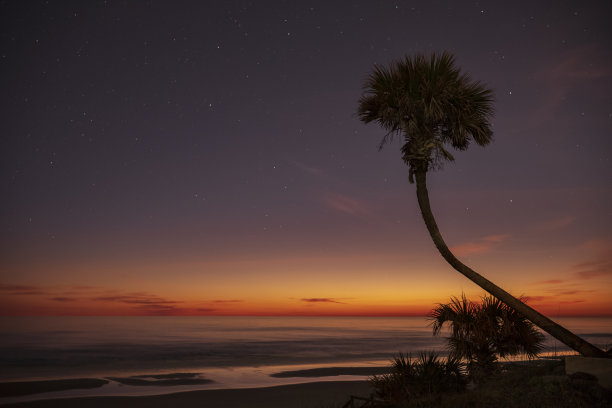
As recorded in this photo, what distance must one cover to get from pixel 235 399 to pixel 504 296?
11.8m

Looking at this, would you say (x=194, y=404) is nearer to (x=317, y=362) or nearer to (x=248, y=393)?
(x=248, y=393)

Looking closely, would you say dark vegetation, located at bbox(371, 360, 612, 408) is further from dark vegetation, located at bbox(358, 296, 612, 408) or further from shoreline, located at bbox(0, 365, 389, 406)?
shoreline, located at bbox(0, 365, 389, 406)

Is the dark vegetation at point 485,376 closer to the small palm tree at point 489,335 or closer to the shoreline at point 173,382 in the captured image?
the small palm tree at point 489,335

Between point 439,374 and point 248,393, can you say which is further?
point 248,393

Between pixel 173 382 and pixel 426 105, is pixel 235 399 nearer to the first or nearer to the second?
pixel 173 382

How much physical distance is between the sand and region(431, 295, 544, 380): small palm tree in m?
5.68

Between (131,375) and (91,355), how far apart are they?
15.6 m

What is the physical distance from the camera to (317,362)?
36.2m

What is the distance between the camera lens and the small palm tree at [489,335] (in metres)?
14.3

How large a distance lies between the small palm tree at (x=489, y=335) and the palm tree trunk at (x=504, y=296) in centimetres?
65

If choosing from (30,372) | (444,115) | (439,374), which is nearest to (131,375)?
(30,372)

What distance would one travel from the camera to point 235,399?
19922 millimetres

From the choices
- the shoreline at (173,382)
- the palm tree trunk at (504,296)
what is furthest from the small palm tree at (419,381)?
the shoreline at (173,382)

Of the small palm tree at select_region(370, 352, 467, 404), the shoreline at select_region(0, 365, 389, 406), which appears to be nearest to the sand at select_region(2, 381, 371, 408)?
the shoreline at select_region(0, 365, 389, 406)
